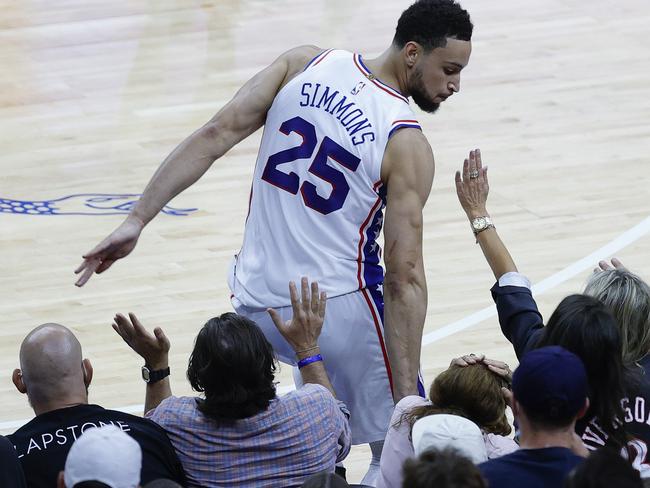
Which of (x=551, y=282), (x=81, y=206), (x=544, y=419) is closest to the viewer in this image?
(x=544, y=419)

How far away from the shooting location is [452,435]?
3699mm

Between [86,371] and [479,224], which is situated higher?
[479,224]

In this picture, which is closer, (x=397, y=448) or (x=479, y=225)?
(x=397, y=448)

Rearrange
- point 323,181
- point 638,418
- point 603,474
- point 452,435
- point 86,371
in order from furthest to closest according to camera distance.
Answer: point 323,181 < point 86,371 < point 638,418 < point 452,435 < point 603,474

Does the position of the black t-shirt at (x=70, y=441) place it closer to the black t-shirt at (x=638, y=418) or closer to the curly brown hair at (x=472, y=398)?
the curly brown hair at (x=472, y=398)

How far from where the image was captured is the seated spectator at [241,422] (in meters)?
4.09

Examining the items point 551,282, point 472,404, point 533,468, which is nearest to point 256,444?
point 472,404

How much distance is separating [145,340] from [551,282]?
3.80m

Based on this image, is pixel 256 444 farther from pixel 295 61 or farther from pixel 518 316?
pixel 295 61

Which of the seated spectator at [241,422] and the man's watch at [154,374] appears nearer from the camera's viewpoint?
the seated spectator at [241,422]

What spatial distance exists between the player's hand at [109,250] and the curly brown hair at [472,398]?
1.29 meters

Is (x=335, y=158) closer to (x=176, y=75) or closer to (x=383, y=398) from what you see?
(x=383, y=398)

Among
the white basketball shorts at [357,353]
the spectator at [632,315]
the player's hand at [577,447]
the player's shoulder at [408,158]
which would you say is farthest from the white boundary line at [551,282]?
the player's hand at [577,447]

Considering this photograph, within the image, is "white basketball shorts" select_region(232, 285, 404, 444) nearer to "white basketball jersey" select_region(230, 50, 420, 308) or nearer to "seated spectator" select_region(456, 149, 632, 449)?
"white basketball jersey" select_region(230, 50, 420, 308)
